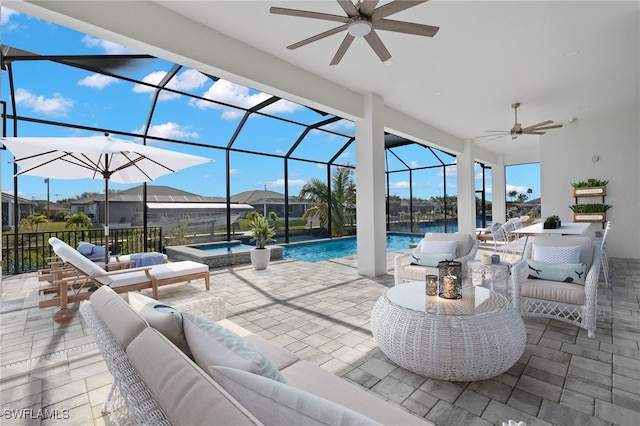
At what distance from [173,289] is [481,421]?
4318 mm

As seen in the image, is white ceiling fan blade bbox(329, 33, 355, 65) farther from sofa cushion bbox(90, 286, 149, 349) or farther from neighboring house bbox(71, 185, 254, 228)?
neighboring house bbox(71, 185, 254, 228)

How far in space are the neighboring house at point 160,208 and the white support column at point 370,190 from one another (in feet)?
13.5

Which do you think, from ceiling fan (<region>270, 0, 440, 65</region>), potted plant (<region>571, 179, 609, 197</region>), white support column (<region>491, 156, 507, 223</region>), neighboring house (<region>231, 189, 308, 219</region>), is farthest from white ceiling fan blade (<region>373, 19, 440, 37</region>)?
white support column (<region>491, 156, 507, 223</region>)

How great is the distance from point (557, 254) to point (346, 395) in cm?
332

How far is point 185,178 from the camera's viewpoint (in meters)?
10.8

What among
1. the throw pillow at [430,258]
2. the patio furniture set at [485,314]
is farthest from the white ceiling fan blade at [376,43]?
the throw pillow at [430,258]

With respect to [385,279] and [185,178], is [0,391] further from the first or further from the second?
[185,178]

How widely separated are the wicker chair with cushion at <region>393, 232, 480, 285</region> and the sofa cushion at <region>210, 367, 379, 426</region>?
3441 mm

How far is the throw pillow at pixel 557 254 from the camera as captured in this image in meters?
3.30

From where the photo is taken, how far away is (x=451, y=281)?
2.42m

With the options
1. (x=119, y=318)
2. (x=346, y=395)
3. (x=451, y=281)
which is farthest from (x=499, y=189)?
(x=119, y=318)

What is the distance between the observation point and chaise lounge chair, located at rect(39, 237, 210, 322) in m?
3.43

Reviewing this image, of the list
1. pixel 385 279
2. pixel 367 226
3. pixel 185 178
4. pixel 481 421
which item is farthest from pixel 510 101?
pixel 185 178

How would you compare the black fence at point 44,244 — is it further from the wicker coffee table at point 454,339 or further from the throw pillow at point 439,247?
the wicker coffee table at point 454,339
